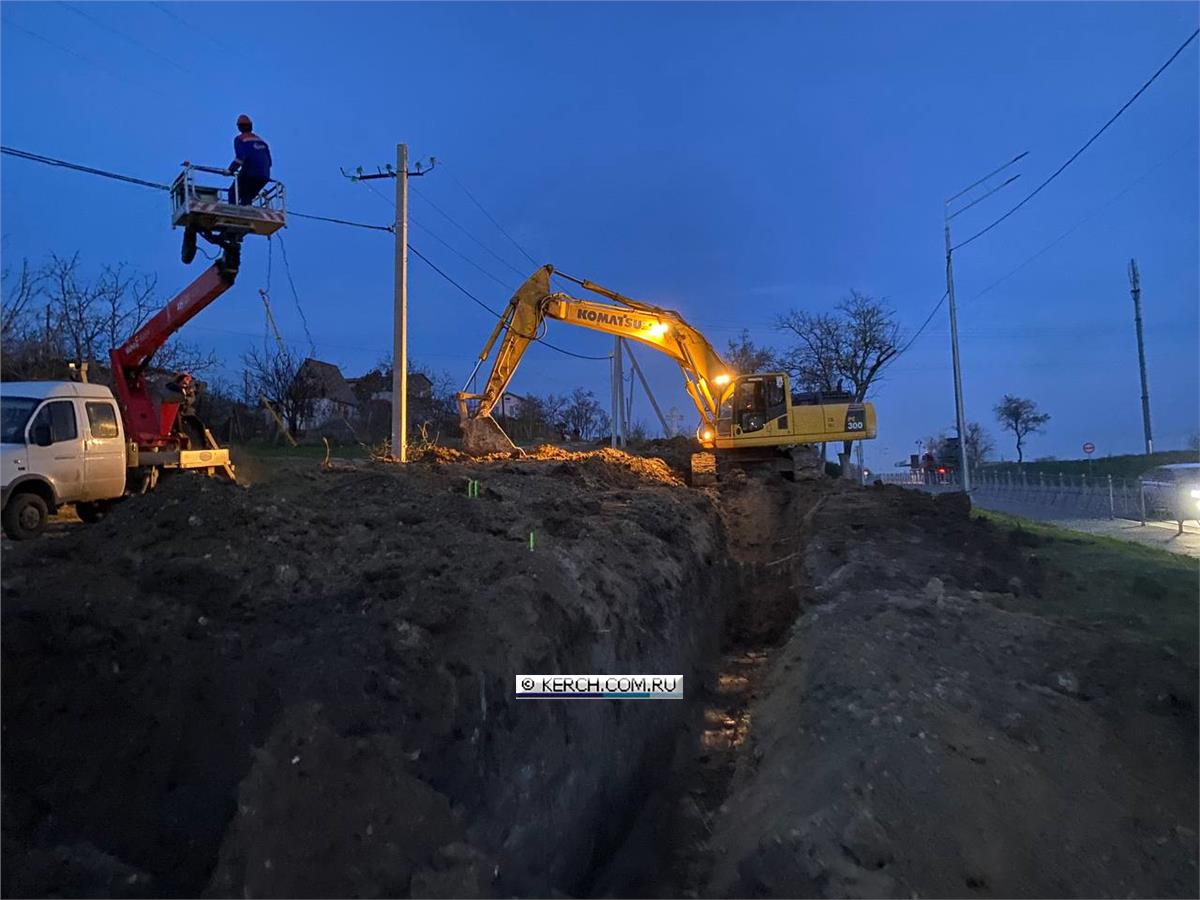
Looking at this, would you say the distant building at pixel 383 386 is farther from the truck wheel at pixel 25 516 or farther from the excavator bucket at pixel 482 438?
the truck wheel at pixel 25 516

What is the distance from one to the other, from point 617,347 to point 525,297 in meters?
A: 4.93

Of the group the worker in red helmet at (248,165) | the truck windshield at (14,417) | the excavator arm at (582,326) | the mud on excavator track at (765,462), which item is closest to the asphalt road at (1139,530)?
the mud on excavator track at (765,462)

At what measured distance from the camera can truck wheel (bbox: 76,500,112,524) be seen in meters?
9.76

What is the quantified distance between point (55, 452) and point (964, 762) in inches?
384

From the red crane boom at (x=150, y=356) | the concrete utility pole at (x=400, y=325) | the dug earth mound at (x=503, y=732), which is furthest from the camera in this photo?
the concrete utility pole at (x=400, y=325)

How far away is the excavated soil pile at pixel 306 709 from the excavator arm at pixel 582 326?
11.1 meters

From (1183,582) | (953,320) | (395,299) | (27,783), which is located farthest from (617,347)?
(27,783)

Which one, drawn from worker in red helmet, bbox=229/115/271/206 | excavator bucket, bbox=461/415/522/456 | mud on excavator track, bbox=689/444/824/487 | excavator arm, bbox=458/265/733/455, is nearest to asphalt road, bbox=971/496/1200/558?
mud on excavator track, bbox=689/444/824/487

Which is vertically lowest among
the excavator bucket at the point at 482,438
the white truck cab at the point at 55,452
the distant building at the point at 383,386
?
the white truck cab at the point at 55,452

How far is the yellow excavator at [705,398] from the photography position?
19.4 metres

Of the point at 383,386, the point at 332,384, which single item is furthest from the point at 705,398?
the point at 332,384

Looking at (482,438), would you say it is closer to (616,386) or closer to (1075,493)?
(616,386)

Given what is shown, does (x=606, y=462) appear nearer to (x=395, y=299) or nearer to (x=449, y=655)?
(x=395, y=299)

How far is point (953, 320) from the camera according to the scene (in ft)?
83.7
